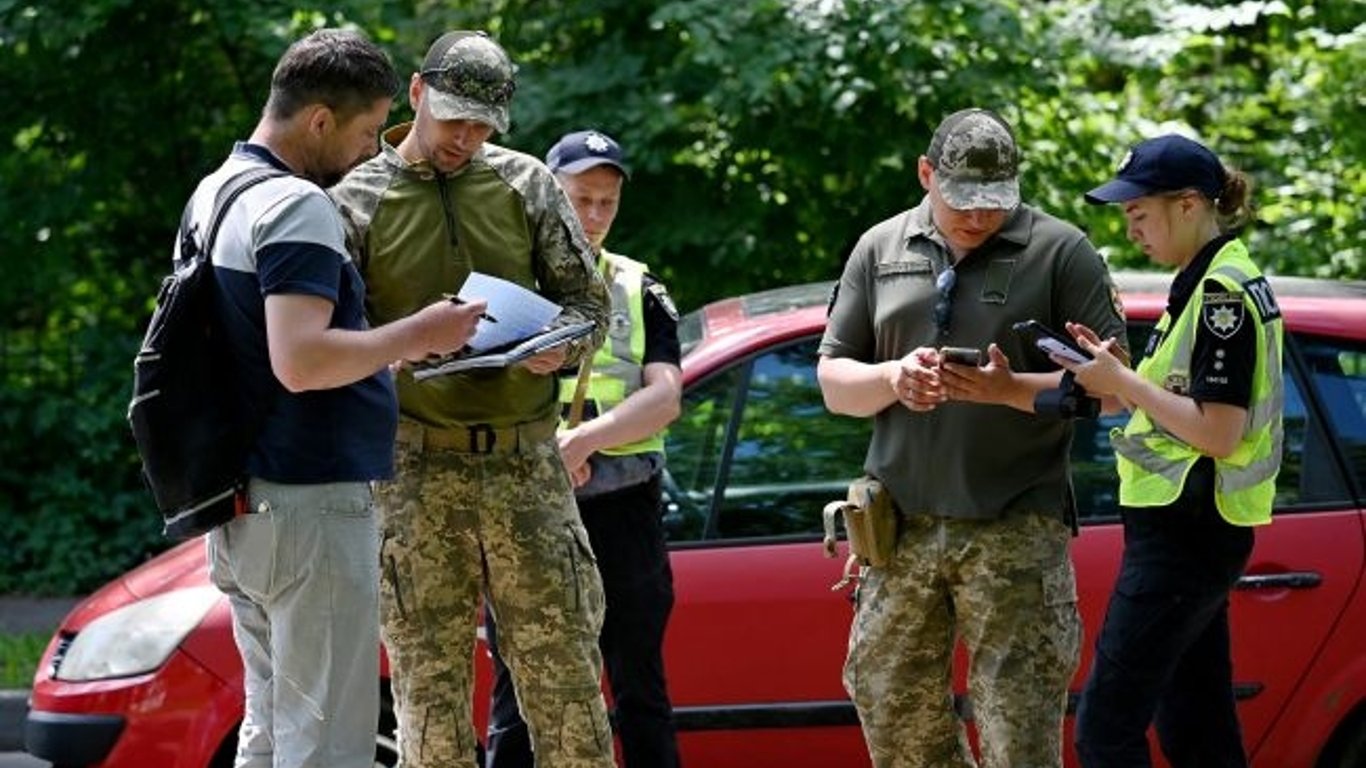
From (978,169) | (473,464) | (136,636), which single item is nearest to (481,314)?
(473,464)

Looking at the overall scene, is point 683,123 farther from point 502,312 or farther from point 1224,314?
point 502,312

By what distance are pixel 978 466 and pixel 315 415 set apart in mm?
1444

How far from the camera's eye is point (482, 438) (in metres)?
5.21

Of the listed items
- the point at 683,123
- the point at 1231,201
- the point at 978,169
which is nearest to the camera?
the point at 978,169

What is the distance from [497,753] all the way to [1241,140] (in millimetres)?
6080

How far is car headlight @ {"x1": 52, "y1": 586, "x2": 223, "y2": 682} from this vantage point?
6.42 meters

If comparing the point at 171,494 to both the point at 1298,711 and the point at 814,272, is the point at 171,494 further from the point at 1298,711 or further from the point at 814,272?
the point at 814,272

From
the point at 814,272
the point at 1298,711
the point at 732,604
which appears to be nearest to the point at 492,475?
the point at 732,604

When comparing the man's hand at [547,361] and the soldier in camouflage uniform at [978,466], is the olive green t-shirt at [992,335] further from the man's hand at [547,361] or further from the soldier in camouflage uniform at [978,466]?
the man's hand at [547,361]

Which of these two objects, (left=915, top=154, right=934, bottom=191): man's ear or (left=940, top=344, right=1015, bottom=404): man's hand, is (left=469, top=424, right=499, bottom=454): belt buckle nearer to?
(left=940, top=344, right=1015, bottom=404): man's hand

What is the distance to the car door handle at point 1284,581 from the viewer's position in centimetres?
621

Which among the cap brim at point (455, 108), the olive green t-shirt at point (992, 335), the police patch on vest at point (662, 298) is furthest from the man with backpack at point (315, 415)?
the police patch on vest at point (662, 298)

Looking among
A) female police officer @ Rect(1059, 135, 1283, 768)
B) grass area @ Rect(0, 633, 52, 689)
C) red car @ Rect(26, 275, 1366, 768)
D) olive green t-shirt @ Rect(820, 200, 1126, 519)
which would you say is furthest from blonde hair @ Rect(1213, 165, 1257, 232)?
grass area @ Rect(0, 633, 52, 689)

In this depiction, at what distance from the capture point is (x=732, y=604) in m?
6.37
